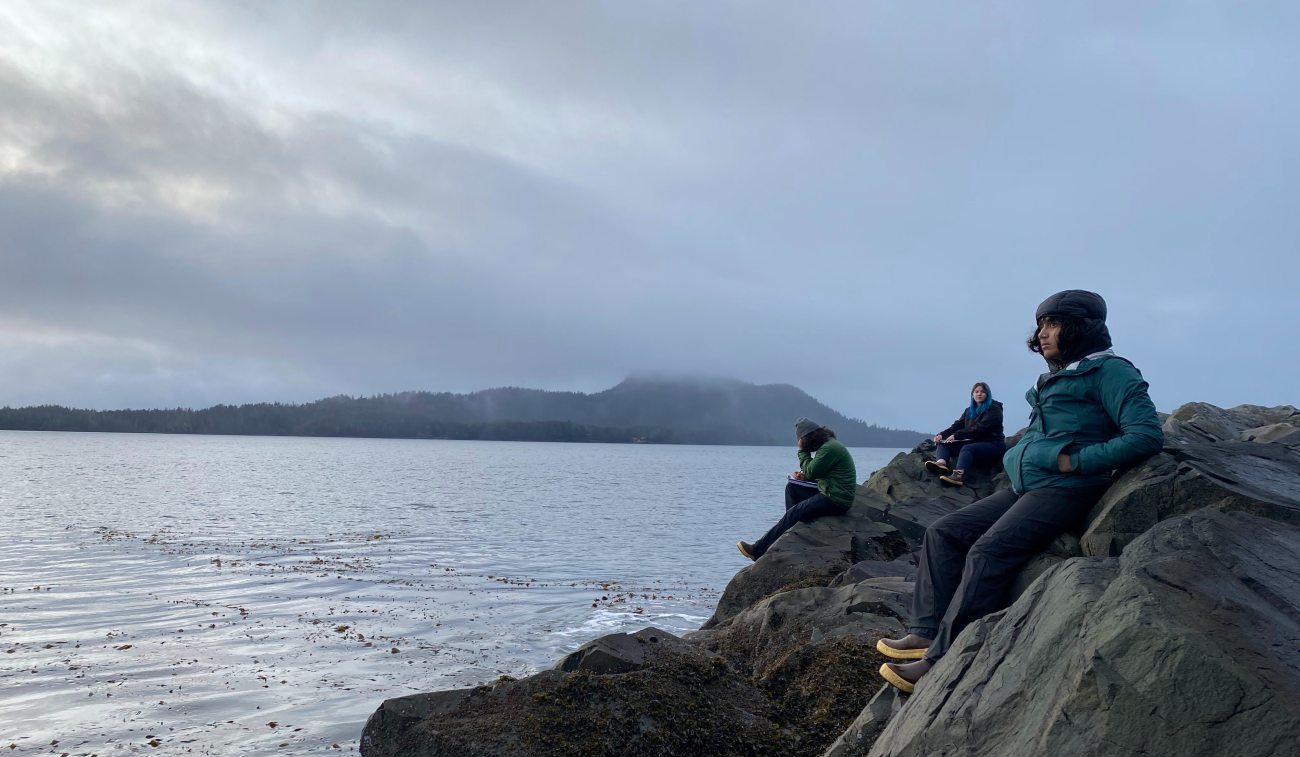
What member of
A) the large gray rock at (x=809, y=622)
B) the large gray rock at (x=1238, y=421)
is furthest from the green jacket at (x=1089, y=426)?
the large gray rock at (x=1238, y=421)

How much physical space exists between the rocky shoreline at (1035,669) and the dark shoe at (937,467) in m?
9.20

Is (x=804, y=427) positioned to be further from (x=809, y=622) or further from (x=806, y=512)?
(x=809, y=622)

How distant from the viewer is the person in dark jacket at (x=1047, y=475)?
610cm

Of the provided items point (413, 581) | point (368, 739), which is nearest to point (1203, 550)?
point (368, 739)

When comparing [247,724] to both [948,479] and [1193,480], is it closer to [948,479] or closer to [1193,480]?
[1193,480]

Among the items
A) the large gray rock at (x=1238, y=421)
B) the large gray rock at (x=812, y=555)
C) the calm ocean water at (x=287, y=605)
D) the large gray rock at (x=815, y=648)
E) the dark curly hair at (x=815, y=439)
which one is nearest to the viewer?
the large gray rock at (x=815, y=648)

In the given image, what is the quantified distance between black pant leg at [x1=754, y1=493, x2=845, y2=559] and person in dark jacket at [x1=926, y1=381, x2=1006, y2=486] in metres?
4.26

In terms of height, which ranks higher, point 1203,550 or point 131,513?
point 1203,550

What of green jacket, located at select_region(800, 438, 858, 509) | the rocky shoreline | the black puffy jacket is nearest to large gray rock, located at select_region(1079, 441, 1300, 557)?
the rocky shoreline

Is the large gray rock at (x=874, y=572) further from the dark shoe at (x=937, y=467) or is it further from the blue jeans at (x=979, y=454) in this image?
the dark shoe at (x=937, y=467)

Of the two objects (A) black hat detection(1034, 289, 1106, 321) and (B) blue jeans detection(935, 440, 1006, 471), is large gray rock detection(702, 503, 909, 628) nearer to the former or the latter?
(B) blue jeans detection(935, 440, 1006, 471)

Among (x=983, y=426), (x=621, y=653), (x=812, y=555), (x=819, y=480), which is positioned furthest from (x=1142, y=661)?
(x=983, y=426)

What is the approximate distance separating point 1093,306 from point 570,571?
18075mm

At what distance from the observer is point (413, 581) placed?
19969 millimetres
